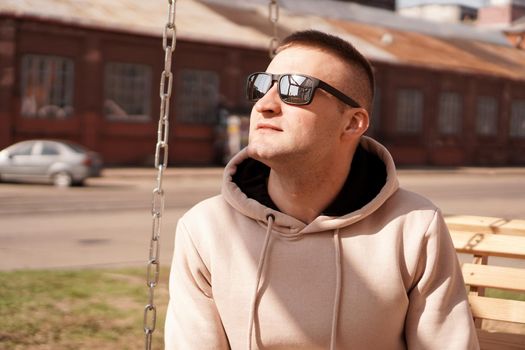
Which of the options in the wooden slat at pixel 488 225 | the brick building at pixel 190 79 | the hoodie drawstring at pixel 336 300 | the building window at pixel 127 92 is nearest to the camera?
the hoodie drawstring at pixel 336 300

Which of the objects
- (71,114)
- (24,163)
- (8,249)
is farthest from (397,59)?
(8,249)

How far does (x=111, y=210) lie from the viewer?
1759 cm

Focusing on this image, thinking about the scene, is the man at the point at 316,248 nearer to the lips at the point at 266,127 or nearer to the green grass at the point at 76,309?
the lips at the point at 266,127

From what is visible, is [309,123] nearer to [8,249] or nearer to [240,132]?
[8,249]

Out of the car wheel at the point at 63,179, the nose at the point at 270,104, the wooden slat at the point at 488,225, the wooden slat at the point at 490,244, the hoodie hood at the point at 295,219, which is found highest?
the nose at the point at 270,104

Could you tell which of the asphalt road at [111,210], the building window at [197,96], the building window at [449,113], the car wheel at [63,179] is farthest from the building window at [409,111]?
the car wheel at [63,179]

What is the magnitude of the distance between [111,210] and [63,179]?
6.76 m

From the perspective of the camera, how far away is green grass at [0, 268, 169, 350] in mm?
6285

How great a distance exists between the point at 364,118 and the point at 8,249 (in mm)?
9621

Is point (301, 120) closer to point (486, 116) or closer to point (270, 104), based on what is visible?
point (270, 104)

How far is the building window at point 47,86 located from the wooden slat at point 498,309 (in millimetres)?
27777

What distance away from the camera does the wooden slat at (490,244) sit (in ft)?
13.1

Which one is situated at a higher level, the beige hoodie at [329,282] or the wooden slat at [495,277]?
the beige hoodie at [329,282]

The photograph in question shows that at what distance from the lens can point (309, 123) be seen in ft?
9.16
